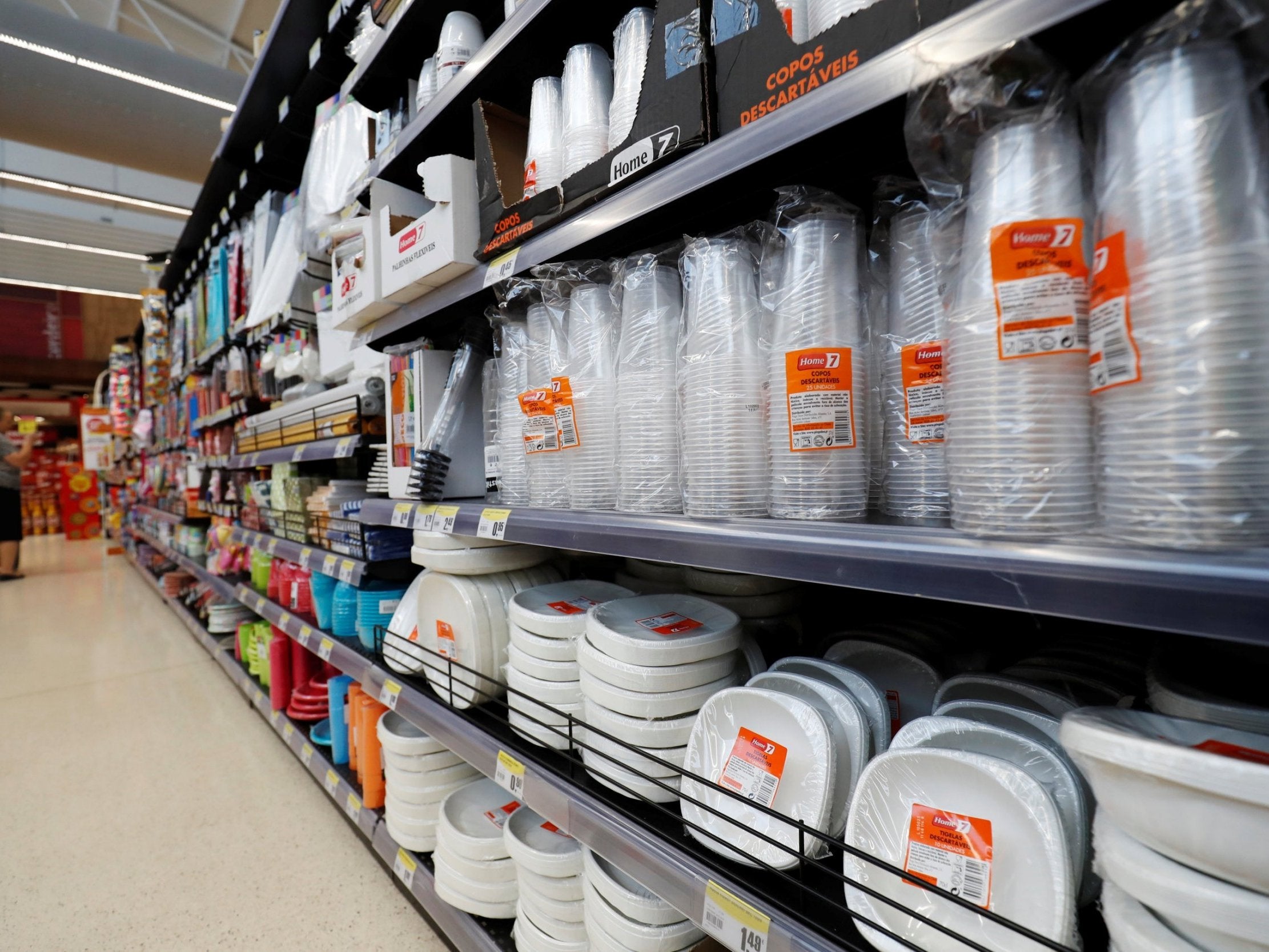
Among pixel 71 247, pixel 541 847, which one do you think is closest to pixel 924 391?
pixel 541 847

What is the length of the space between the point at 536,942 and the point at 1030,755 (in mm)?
1019

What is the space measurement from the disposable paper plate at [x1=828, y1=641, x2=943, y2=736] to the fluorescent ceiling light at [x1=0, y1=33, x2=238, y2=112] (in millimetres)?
5300

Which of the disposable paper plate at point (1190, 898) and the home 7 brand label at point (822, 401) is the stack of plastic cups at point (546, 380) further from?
the disposable paper plate at point (1190, 898)

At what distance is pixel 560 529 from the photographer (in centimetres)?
97

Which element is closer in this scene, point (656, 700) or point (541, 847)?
point (656, 700)

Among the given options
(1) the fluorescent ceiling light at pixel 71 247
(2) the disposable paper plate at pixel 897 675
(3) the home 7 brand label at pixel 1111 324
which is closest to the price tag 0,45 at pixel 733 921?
(2) the disposable paper plate at pixel 897 675

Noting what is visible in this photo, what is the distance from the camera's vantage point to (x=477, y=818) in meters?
1.47

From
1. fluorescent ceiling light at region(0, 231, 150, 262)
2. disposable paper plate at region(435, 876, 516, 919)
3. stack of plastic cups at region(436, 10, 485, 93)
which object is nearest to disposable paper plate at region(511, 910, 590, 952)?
disposable paper plate at region(435, 876, 516, 919)

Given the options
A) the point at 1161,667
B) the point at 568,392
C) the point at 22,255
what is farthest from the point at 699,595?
the point at 22,255

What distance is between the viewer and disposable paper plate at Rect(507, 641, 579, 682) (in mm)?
1108

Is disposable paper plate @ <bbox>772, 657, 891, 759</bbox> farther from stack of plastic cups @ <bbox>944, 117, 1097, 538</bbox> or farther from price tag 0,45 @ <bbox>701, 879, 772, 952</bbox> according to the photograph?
stack of plastic cups @ <bbox>944, 117, 1097, 538</bbox>

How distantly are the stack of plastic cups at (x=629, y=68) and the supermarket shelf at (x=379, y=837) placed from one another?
1602 mm

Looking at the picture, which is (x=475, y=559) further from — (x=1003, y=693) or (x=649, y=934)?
(x=1003, y=693)

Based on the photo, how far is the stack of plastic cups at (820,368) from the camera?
70cm
